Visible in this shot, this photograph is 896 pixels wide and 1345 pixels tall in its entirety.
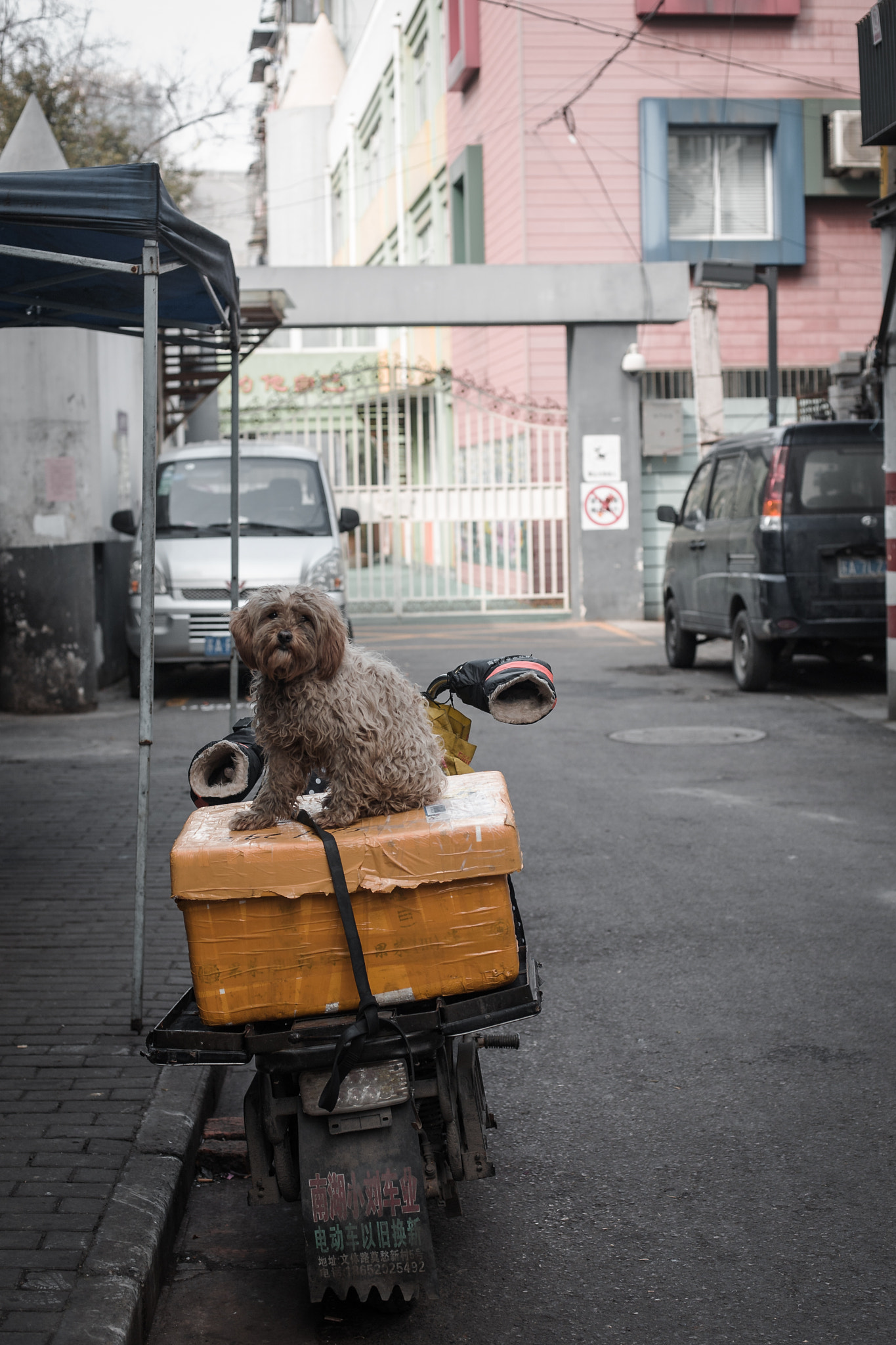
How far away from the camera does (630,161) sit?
21781 millimetres

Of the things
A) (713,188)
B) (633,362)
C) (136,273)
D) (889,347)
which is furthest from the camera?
Answer: (713,188)

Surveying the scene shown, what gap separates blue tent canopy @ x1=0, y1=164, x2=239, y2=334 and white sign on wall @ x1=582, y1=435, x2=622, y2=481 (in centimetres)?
1206

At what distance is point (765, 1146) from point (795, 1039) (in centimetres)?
84

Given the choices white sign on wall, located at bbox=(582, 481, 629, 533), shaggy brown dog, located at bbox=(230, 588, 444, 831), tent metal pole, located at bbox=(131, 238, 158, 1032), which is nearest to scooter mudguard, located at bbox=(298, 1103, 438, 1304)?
shaggy brown dog, located at bbox=(230, 588, 444, 831)

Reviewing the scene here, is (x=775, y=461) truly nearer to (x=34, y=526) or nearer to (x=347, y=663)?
(x=34, y=526)

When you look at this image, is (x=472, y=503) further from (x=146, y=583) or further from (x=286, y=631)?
(x=286, y=631)

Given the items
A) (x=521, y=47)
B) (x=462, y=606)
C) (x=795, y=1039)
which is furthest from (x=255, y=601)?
(x=521, y=47)

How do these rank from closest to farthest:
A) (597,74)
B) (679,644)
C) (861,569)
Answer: (861,569), (679,644), (597,74)

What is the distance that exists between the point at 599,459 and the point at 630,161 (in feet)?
18.1

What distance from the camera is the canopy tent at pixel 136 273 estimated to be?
4.59 meters

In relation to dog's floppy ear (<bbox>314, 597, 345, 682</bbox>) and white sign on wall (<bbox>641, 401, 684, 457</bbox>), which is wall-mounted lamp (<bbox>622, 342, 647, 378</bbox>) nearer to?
white sign on wall (<bbox>641, 401, 684, 457</bbox>)

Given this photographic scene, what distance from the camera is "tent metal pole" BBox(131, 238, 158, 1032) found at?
15.3 ft

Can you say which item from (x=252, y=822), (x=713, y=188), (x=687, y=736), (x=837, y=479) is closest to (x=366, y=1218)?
(x=252, y=822)

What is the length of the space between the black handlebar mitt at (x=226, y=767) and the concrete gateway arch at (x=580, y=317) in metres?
15.3
